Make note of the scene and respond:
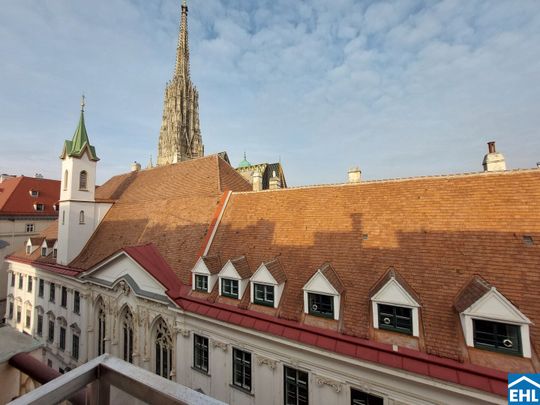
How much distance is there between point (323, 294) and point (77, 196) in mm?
21399

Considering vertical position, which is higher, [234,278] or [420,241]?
[420,241]

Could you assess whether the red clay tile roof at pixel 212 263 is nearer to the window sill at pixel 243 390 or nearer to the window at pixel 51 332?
the window sill at pixel 243 390

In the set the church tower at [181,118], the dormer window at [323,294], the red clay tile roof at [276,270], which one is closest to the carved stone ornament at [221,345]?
the red clay tile roof at [276,270]

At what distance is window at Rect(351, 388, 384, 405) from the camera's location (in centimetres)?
902

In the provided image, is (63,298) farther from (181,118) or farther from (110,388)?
(181,118)

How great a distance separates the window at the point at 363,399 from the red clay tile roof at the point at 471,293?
3.99 meters

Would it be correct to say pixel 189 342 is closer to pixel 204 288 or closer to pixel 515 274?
pixel 204 288

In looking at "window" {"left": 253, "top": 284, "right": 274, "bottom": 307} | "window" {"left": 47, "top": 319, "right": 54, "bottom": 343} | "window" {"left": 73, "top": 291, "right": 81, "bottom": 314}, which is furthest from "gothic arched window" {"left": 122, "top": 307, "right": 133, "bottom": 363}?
"window" {"left": 47, "top": 319, "right": 54, "bottom": 343}

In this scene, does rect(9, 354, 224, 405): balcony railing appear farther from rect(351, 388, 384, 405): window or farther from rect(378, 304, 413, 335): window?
rect(351, 388, 384, 405): window

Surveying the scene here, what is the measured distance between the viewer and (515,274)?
8.92m

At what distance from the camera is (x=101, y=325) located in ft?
59.9

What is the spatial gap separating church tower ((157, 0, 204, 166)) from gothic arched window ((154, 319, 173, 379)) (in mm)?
48854

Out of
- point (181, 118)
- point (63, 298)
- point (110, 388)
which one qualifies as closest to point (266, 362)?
point (110, 388)

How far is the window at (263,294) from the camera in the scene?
11855 mm
